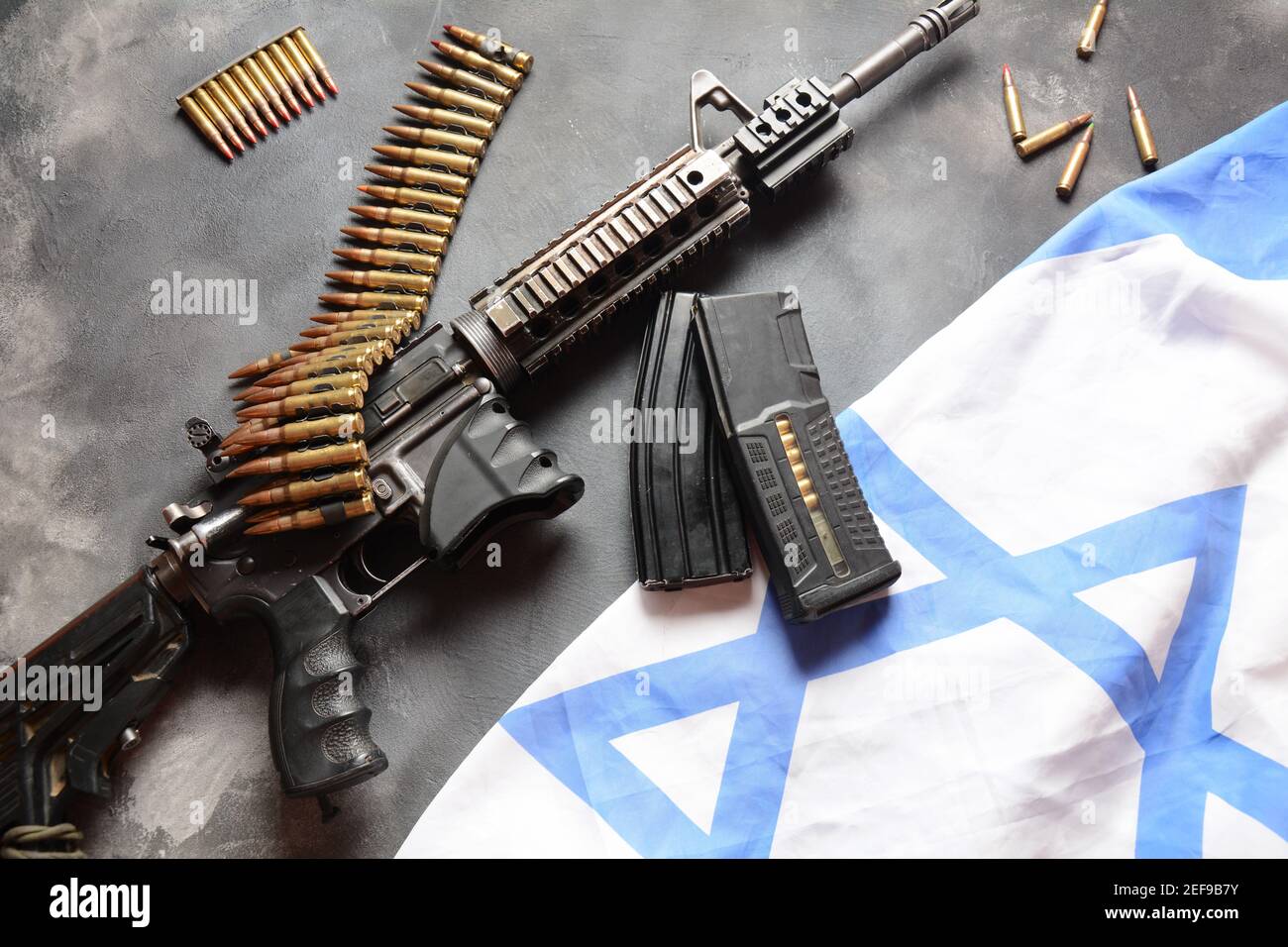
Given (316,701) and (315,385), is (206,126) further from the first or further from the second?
(316,701)

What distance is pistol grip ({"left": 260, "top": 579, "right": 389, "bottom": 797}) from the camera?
8.84 feet

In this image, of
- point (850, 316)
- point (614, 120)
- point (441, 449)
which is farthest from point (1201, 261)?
point (441, 449)

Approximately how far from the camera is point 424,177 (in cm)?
330

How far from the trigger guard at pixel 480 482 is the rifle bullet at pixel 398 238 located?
676 mm

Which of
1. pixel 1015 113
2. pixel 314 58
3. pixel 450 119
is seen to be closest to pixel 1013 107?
pixel 1015 113

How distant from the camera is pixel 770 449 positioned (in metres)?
2.97

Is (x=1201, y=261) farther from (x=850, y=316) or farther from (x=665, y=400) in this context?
(x=665, y=400)

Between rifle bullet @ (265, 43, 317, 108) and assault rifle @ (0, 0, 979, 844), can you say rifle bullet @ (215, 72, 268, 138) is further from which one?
assault rifle @ (0, 0, 979, 844)

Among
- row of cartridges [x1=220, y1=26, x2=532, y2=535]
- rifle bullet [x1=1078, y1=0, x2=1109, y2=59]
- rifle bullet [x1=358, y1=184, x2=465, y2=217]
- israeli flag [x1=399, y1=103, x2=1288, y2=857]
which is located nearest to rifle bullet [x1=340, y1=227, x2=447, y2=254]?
row of cartridges [x1=220, y1=26, x2=532, y2=535]

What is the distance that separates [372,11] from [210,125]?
0.70 metres

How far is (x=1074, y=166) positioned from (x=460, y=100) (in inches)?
83.2

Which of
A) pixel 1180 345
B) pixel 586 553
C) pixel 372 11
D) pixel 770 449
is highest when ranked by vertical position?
pixel 372 11

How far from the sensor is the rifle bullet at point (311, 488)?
277 cm

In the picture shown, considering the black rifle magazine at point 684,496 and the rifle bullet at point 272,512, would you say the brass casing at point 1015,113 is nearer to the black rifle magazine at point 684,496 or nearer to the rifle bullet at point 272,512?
the black rifle magazine at point 684,496
